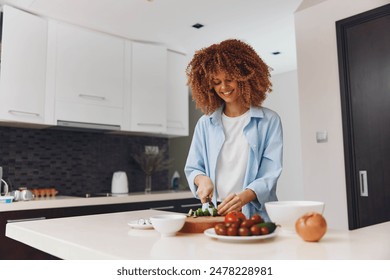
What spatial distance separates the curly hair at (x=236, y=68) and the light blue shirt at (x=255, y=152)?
3.2 inches

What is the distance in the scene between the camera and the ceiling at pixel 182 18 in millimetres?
2801

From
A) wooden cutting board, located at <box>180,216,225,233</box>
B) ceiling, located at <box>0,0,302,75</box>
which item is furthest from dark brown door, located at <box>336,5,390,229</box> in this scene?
wooden cutting board, located at <box>180,216,225,233</box>

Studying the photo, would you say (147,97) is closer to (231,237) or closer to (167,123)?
(167,123)

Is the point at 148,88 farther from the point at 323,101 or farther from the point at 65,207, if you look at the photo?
the point at 323,101

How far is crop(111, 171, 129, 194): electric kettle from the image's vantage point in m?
3.47

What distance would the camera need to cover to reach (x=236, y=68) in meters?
1.52

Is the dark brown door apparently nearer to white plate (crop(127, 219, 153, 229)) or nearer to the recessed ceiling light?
the recessed ceiling light

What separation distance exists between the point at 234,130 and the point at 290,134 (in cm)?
335

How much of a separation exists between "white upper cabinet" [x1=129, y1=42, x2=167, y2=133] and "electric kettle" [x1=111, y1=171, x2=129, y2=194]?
0.46 m

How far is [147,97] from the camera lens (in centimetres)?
357

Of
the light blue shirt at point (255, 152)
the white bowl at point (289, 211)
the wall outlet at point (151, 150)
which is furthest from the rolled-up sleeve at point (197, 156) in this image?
the wall outlet at point (151, 150)

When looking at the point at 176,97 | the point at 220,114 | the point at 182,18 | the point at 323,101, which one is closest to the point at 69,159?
the point at 176,97

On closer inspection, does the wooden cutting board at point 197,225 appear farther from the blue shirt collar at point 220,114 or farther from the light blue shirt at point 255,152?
the blue shirt collar at point 220,114
